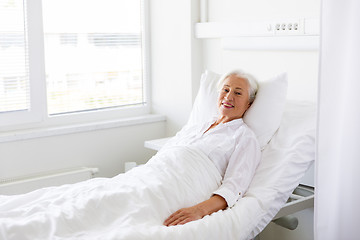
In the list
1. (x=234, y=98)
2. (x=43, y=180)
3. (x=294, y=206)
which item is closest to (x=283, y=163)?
(x=294, y=206)

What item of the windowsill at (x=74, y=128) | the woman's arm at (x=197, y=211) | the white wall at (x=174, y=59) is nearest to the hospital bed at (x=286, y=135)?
the woman's arm at (x=197, y=211)

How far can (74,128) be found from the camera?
11.2 ft

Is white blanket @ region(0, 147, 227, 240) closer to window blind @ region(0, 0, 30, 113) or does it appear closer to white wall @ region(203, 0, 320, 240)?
white wall @ region(203, 0, 320, 240)

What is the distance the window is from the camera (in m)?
3.24

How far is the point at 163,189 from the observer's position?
2.20 meters

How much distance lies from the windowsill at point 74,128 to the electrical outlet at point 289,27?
1.20 meters

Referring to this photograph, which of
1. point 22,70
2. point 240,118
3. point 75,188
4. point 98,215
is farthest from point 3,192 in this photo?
point 240,118

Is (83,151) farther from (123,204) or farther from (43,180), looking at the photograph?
(123,204)

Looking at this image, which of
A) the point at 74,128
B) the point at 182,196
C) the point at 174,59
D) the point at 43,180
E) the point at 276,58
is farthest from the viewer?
the point at 174,59

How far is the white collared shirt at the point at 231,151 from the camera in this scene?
231cm

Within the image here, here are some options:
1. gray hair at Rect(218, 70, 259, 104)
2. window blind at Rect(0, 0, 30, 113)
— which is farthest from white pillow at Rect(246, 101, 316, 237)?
window blind at Rect(0, 0, 30, 113)

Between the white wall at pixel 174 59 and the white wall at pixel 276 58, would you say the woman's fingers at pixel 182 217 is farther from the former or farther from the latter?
the white wall at pixel 174 59

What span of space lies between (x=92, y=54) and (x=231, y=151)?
1.54 metres

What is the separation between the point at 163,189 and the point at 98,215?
11.9 inches
